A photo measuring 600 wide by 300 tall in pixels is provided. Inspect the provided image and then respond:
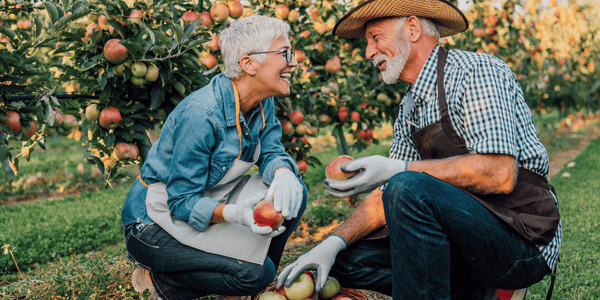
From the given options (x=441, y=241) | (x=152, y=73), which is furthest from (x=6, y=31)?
(x=441, y=241)

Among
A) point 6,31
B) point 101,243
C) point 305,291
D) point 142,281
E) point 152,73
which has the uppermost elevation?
point 6,31

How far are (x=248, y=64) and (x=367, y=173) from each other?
683mm

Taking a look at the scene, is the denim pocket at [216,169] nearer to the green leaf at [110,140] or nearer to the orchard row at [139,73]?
the orchard row at [139,73]

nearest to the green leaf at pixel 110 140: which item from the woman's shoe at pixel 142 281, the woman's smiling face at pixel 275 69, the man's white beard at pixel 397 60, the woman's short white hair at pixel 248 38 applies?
the woman's shoe at pixel 142 281

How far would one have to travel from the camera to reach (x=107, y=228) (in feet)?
12.6

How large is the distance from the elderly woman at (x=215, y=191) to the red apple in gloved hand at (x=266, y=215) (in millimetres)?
22

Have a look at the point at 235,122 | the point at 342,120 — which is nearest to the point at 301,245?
the point at 342,120

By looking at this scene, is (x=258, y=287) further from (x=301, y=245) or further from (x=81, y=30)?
(x=81, y=30)

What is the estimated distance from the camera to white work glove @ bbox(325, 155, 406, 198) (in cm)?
163

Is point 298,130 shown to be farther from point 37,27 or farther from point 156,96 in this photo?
point 37,27

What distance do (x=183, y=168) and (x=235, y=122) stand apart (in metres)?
0.29

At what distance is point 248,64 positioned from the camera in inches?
73.1

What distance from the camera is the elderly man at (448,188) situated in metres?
1.53

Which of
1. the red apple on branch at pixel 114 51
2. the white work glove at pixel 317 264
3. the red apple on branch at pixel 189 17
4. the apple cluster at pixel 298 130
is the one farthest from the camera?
the apple cluster at pixel 298 130
